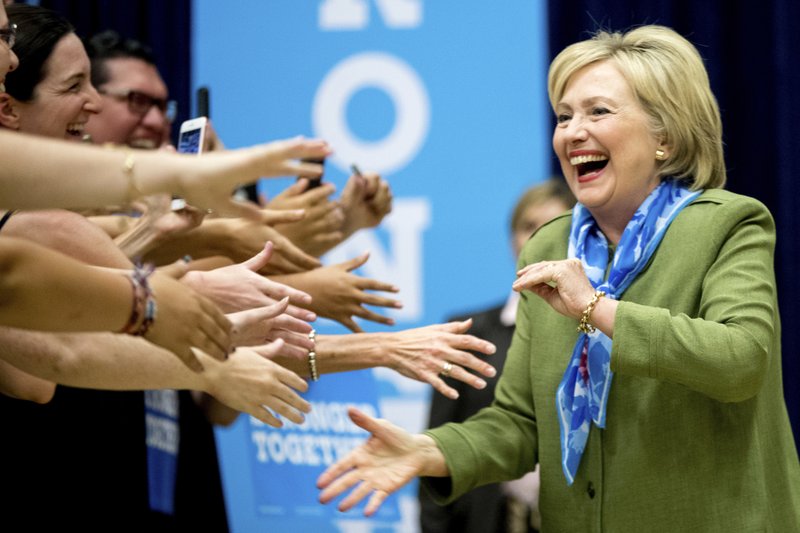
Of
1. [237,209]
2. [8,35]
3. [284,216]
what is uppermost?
[8,35]

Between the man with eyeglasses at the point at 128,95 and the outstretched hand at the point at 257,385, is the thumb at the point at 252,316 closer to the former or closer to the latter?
the outstretched hand at the point at 257,385

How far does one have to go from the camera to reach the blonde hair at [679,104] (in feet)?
7.45

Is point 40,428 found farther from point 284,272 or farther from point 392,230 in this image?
point 392,230

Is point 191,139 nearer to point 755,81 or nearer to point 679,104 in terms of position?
point 679,104

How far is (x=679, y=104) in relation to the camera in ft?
7.43

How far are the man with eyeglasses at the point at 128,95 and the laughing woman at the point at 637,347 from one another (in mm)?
1773

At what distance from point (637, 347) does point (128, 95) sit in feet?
7.60

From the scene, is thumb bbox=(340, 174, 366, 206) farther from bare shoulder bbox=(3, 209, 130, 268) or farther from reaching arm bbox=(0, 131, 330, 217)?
reaching arm bbox=(0, 131, 330, 217)

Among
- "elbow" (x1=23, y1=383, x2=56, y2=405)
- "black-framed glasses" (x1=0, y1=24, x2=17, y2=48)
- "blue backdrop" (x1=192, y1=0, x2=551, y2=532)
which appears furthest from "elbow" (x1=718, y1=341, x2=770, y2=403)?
"blue backdrop" (x1=192, y1=0, x2=551, y2=532)

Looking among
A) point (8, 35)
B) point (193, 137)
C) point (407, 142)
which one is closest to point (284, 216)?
point (193, 137)

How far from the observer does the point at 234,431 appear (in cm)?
468

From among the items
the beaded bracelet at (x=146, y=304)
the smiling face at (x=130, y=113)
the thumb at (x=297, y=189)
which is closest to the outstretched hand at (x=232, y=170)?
the beaded bracelet at (x=146, y=304)

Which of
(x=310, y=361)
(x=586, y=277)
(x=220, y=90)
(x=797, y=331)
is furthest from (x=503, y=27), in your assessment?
(x=586, y=277)

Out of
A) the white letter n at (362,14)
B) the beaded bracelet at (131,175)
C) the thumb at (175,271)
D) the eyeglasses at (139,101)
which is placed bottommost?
the thumb at (175,271)
